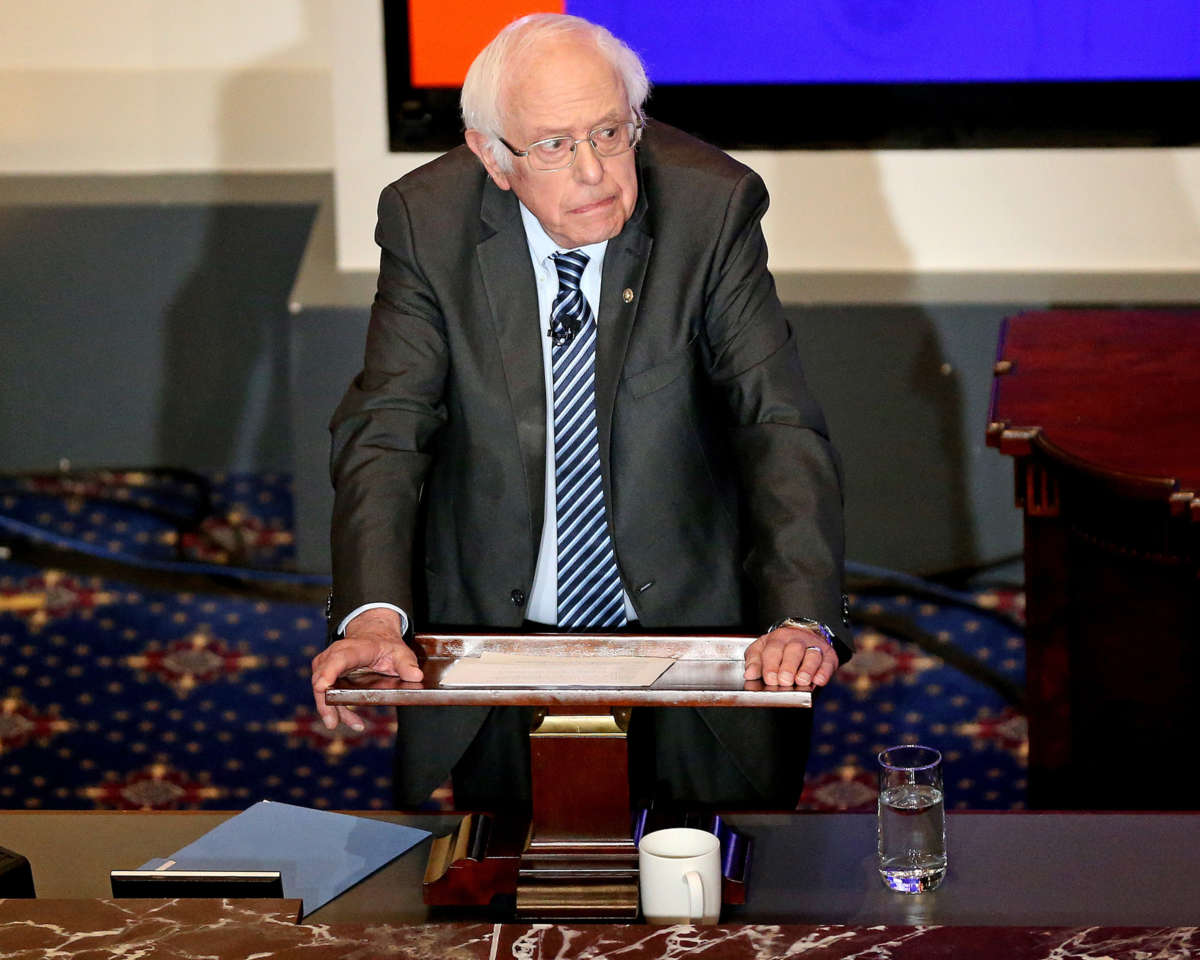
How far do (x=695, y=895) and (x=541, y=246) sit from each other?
3.30 ft

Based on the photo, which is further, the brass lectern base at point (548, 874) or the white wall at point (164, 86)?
the white wall at point (164, 86)

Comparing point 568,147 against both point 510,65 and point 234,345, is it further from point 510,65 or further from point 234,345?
point 234,345

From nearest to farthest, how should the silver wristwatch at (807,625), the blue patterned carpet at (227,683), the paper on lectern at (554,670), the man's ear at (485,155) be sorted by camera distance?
1. the paper on lectern at (554,670)
2. the silver wristwatch at (807,625)
3. the man's ear at (485,155)
4. the blue patterned carpet at (227,683)

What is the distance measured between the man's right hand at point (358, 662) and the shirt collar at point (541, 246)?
62cm

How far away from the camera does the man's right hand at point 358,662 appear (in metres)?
1.82

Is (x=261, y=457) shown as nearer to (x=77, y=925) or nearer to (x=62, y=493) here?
(x=62, y=493)

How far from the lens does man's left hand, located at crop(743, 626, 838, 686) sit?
1785 millimetres

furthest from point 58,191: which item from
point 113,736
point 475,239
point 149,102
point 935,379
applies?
point 475,239

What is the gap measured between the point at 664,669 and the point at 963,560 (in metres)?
3.29

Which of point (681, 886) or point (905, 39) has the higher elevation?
point (905, 39)

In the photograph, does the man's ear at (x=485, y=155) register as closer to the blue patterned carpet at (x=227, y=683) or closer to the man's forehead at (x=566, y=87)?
the man's forehead at (x=566, y=87)

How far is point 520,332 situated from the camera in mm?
2314

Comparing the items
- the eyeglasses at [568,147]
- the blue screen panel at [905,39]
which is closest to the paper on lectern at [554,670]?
the eyeglasses at [568,147]

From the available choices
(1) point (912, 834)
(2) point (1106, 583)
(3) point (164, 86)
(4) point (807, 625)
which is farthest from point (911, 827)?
(3) point (164, 86)
